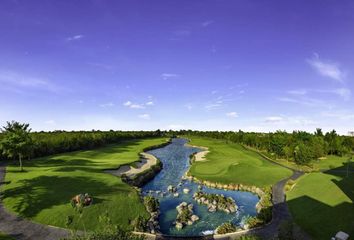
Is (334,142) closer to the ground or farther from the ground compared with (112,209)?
farther from the ground

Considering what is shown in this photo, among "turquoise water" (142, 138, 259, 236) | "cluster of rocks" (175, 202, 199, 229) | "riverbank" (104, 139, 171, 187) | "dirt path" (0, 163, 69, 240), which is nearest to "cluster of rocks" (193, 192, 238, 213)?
"turquoise water" (142, 138, 259, 236)

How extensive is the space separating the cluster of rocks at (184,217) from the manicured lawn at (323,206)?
40.2ft

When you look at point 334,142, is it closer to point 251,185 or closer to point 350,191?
point 251,185

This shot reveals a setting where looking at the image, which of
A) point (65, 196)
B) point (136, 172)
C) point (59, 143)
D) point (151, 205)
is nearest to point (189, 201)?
point (151, 205)

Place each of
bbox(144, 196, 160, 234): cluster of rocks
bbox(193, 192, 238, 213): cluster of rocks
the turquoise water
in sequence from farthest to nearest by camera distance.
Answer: bbox(193, 192, 238, 213): cluster of rocks → the turquoise water → bbox(144, 196, 160, 234): cluster of rocks

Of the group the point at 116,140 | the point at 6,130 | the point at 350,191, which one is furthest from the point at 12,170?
the point at 116,140

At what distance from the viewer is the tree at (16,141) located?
60094 mm

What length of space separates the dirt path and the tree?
96.3 ft

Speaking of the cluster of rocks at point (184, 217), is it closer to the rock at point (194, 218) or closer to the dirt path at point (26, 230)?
the rock at point (194, 218)

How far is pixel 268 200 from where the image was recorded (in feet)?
133

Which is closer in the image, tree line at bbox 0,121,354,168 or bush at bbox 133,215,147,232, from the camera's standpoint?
bush at bbox 133,215,147,232

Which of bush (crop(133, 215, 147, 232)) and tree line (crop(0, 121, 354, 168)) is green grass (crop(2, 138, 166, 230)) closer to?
bush (crop(133, 215, 147, 232))

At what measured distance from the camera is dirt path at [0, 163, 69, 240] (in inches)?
1154

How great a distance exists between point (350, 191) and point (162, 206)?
25638mm
